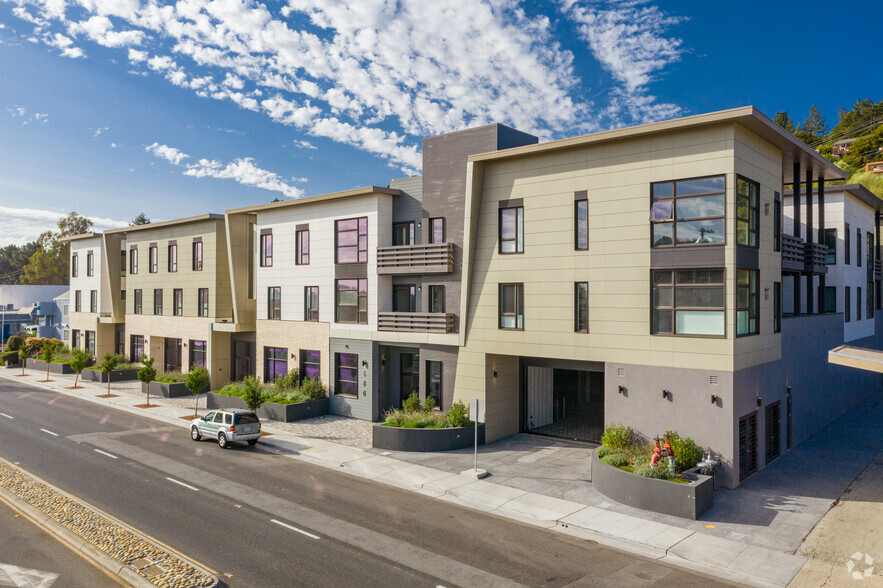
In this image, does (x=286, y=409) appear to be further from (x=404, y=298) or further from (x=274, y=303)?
(x=404, y=298)

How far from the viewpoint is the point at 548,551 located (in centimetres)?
1451

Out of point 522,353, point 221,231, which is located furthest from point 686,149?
point 221,231

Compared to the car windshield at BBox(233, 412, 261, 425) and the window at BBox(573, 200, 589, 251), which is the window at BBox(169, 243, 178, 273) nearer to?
the car windshield at BBox(233, 412, 261, 425)

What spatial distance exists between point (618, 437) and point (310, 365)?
772 inches

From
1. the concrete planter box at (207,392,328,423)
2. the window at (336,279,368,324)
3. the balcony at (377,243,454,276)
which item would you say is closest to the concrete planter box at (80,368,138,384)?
the concrete planter box at (207,392,328,423)

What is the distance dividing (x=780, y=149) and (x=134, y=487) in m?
27.4

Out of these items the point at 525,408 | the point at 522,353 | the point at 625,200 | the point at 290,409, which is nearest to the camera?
the point at 625,200

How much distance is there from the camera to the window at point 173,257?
44.8 metres

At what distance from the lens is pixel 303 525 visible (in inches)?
632

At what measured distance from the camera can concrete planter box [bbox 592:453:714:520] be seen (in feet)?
54.5

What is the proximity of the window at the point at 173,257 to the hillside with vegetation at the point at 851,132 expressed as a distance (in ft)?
263

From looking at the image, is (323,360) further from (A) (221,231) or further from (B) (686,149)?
(B) (686,149)

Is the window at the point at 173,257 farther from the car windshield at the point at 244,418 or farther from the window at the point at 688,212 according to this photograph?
the window at the point at 688,212

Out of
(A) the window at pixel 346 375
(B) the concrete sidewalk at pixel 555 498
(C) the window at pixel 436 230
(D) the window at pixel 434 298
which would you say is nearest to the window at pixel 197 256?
(A) the window at pixel 346 375
